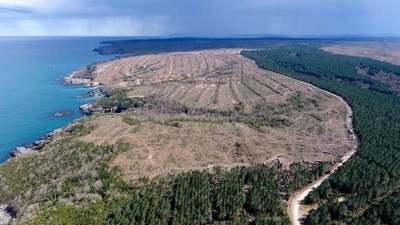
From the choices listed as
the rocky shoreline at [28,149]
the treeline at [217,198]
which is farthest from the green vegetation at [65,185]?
the rocky shoreline at [28,149]

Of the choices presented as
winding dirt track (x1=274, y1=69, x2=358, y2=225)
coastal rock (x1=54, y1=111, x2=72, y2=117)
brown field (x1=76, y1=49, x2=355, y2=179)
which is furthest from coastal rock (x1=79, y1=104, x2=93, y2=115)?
winding dirt track (x1=274, y1=69, x2=358, y2=225)

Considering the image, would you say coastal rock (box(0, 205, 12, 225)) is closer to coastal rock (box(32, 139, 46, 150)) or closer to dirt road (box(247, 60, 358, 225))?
coastal rock (box(32, 139, 46, 150))

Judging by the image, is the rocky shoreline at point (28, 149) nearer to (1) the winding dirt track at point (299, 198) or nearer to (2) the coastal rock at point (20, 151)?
(2) the coastal rock at point (20, 151)

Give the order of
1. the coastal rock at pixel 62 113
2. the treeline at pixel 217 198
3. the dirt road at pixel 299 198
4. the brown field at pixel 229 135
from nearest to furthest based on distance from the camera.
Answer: the treeline at pixel 217 198, the dirt road at pixel 299 198, the brown field at pixel 229 135, the coastal rock at pixel 62 113

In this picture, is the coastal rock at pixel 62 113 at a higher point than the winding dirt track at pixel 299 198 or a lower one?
lower

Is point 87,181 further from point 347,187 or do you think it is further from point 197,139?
point 347,187

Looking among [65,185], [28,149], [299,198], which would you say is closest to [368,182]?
[299,198]

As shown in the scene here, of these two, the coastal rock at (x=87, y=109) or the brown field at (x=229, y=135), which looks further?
the coastal rock at (x=87, y=109)

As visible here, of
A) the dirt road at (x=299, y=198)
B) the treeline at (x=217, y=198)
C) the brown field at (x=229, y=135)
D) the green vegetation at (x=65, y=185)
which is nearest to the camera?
the treeline at (x=217, y=198)
